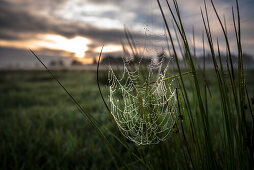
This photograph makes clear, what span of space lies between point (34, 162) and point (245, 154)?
6.97 ft

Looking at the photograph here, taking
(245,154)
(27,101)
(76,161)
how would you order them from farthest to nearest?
1. (27,101)
2. (76,161)
3. (245,154)

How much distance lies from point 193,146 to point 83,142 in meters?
Answer: 1.88

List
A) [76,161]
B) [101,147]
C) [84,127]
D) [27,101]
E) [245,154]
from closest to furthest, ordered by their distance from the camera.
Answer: [245,154]
[76,161]
[101,147]
[84,127]
[27,101]

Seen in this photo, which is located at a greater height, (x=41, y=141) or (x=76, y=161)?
(x=41, y=141)


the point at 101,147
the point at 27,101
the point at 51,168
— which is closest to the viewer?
the point at 51,168

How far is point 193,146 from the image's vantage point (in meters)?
1.01

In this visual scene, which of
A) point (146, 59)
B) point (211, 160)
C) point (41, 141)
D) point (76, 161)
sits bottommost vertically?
point (76, 161)

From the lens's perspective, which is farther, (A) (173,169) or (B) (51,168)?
(B) (51,168)

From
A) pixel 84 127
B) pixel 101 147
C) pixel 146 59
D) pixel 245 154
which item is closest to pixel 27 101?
pixel 84 127

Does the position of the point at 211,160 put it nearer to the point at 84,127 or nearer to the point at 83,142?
the point at 83,142

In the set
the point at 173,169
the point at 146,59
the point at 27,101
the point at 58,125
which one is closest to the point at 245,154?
the point at 173,169

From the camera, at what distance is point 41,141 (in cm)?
236

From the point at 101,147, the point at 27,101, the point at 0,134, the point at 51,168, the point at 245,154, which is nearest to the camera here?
the point at 245,154

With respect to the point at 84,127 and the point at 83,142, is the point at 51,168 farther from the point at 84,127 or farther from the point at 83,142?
the point at 84,127
